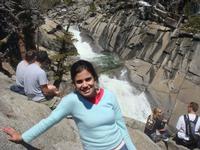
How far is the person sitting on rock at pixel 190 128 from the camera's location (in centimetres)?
1269

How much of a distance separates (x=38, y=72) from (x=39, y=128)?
5492mm

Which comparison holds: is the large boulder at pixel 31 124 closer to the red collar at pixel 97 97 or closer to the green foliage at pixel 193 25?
the red collar at pixel 97 97

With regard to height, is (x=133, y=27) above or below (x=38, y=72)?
below

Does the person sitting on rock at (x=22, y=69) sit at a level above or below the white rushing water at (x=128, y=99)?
above

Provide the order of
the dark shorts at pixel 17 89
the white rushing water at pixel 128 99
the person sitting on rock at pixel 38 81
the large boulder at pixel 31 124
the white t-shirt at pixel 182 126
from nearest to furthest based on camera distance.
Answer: the large boulder at pixel 31 124, the person sitting on rock at pixel 38 81, the dark shorts at pixel 17 89, the white t-shirt at pixel 182 126, the white rushing water at pixel 128 99

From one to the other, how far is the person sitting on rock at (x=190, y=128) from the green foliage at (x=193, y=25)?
2109 centimetres

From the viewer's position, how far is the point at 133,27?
4116cm

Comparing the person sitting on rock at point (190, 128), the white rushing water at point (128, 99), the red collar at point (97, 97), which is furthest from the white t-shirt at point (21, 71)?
the white rushing water at point (128, 99)

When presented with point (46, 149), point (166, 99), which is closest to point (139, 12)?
point (166, 99)

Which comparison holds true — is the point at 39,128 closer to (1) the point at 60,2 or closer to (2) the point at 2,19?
(2) the point at 2,19

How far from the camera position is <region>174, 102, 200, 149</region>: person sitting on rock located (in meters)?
12.7

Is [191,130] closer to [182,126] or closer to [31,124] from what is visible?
[182,126]

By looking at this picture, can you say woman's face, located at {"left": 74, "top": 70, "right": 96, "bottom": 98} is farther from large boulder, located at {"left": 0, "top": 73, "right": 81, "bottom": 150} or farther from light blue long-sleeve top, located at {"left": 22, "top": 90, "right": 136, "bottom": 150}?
large boulder, located at {"left": 0, "top": 73, "right": 81, "bottom": 150}

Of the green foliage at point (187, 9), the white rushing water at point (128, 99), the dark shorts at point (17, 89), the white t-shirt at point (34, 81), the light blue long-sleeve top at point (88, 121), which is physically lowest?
the white rushing water at point (128, 99)
